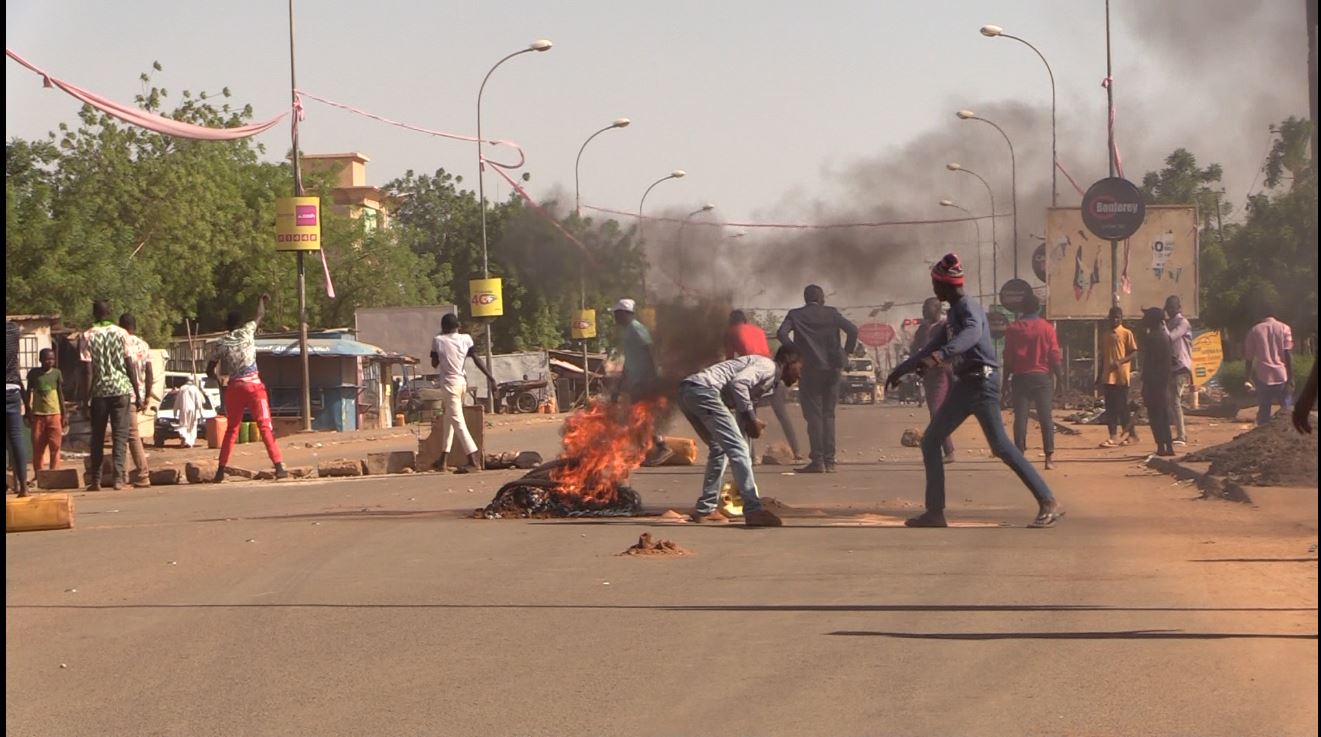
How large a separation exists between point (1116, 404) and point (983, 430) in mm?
10495

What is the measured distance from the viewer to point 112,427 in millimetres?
16734

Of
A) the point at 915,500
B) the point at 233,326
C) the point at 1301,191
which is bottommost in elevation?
the point at 915,500

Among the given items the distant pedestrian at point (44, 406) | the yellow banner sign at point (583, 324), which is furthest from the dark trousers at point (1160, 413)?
the distant pedestrian at point (44, 406)

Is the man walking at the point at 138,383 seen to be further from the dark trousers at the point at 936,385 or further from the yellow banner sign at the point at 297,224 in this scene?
the yellow banner sign at the point at 297,224

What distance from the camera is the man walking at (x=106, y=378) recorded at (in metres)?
16.4

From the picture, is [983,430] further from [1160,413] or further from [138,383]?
[138,383]

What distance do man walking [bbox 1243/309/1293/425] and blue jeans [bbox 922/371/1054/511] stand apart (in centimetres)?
853

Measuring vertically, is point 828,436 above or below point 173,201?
below

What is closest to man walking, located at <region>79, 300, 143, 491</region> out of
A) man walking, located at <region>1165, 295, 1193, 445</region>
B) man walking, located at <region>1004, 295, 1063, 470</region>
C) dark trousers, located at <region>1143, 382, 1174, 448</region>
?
man walking, located at <region>1004, 295, 1063, 470</region>

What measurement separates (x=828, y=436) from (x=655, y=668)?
10.8m

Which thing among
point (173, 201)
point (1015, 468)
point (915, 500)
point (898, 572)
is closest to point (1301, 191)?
point (915, 500)

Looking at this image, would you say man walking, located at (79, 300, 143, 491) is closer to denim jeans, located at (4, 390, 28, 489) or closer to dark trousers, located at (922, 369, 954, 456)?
denim jeans, located at (4, 390, 28, 489)

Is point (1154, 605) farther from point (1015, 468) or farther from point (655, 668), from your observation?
point (1015, 468)

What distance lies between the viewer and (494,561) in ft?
32.1
